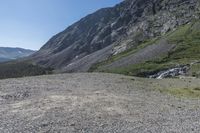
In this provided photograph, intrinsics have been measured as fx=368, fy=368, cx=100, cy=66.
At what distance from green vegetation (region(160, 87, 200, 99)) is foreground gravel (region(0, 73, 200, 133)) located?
2010mm

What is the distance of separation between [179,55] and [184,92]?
83.9m

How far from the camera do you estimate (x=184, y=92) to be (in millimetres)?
50281

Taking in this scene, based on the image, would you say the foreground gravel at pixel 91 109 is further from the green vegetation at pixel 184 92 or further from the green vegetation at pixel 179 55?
the green vegetation at pixel 179 55

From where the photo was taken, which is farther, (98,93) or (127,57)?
(127,57)

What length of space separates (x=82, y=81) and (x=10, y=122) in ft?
82.8

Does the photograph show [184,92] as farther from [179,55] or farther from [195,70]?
[179,55]

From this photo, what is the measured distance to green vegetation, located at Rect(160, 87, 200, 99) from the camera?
47.3 m

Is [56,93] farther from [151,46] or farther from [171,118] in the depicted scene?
[151,46]

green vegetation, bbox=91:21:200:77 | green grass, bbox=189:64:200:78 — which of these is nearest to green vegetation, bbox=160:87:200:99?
green grass, bbox=189:64:200:78

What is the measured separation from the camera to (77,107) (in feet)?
117

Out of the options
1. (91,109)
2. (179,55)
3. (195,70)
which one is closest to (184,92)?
(91,109)

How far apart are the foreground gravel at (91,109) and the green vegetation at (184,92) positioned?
2010 millimetres

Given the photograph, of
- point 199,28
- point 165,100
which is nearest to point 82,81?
point 165,100

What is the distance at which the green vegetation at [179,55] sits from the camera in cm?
11406
